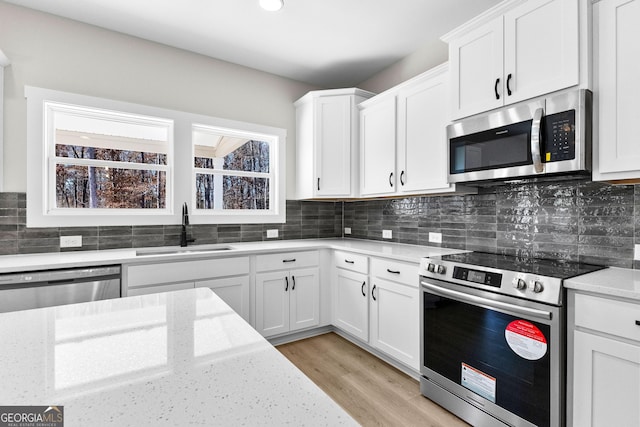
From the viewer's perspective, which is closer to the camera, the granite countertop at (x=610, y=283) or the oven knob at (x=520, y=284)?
the granite countertop at (x=610, y=283)

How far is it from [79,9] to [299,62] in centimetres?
184

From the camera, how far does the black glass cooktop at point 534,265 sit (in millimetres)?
1639

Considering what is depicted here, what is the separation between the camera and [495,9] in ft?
6.41

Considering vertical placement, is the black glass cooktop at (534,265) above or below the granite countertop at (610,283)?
above

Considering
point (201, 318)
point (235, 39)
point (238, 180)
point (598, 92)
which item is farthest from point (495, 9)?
point (238, 180)

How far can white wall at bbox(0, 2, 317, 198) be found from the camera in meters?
2.39

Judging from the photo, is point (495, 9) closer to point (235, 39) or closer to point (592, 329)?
point (592, 329)

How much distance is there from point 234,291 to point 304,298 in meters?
0.68

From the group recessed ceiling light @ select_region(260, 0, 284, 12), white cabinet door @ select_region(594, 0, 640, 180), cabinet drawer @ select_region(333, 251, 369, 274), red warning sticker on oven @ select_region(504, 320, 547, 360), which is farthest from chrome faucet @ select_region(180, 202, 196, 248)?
white cabinet door @ select_region(594, 0, 640, 180)

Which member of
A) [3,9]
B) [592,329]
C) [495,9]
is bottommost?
[592,329]

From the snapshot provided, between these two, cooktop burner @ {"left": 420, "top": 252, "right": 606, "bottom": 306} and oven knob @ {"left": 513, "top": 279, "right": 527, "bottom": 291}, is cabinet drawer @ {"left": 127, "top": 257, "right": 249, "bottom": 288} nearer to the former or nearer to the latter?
cooktop burner @ {"left": 420, "top": 252, "right": 606, "bottom": 306}

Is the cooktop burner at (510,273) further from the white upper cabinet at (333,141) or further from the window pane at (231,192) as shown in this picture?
the window pane at (231,192)

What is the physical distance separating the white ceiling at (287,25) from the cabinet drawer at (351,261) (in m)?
1.94

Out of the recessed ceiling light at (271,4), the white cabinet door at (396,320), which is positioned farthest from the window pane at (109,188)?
the white cabinet door at (396,320)
